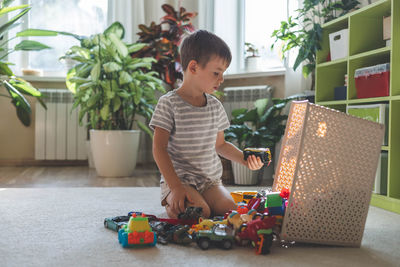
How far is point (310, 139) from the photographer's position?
4.00 feet

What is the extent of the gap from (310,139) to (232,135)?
1.66 meters

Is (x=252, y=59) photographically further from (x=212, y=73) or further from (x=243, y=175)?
(x=212, y=73)

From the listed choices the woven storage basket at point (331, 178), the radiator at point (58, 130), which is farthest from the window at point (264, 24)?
the woven storage basket at point (331, 178)

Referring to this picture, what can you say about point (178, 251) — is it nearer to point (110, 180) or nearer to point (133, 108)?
point (110, 180)

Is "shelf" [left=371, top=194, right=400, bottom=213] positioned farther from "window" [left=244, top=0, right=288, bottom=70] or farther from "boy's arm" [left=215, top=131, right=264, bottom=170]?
"window" [left=244, top=0, right=288, bottom=70]

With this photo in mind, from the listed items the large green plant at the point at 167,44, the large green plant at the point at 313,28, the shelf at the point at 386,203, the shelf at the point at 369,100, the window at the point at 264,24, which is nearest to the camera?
the shelf at the point at 386,203

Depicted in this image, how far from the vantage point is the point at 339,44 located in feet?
8.04

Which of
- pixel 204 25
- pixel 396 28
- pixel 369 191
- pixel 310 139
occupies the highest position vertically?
pixel 204 25

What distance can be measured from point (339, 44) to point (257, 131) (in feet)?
2.61

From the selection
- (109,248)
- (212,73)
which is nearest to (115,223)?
(109,248)

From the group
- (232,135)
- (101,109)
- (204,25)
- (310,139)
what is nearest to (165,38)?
(204,25)

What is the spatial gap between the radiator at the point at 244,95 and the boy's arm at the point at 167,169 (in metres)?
1.94

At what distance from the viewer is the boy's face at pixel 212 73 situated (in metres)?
1.49

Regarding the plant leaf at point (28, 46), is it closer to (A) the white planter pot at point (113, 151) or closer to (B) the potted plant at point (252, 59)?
(A) the white planter pot at point (113, 151)
